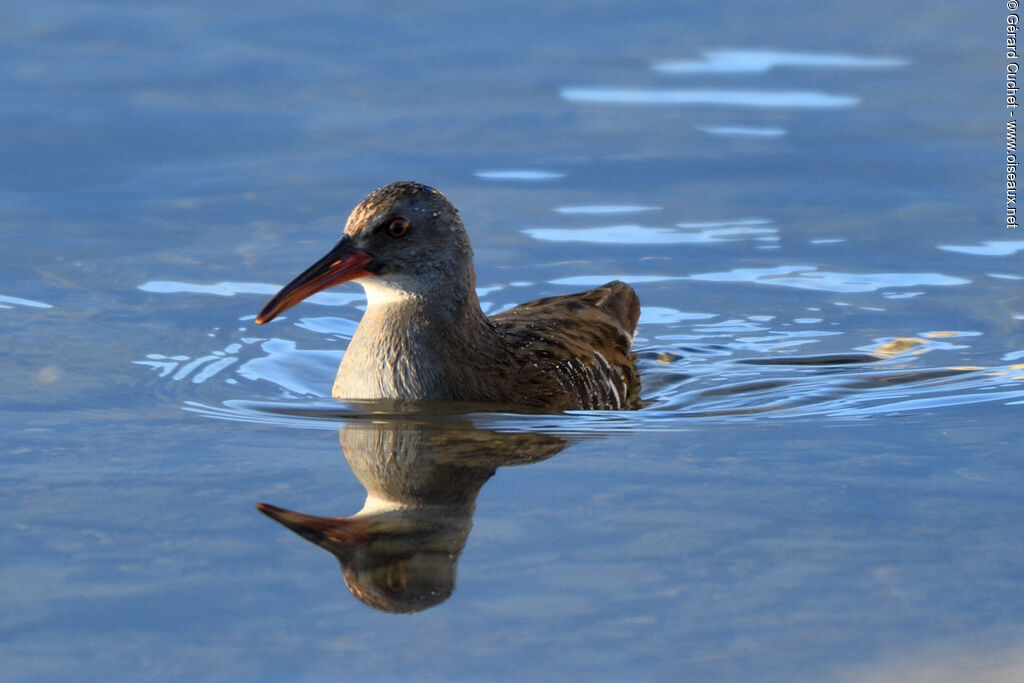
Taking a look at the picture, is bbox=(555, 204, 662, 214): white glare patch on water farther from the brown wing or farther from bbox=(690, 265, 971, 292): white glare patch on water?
the brown wing

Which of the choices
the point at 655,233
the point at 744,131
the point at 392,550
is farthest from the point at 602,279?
the point at 392,550

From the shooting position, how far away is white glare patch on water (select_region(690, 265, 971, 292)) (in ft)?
33.3

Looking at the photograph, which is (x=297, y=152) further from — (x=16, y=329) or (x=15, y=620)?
(x=15, y=620)

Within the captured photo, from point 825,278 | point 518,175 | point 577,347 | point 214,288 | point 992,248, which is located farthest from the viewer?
Result: point 518,175

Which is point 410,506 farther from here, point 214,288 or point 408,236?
point 214,288

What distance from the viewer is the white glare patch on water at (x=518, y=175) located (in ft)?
39.0

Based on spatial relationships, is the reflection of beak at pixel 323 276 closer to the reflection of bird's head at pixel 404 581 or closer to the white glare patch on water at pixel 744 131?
the reflection of bird's head at pixel 404 581

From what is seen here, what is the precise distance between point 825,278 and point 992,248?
122 cm

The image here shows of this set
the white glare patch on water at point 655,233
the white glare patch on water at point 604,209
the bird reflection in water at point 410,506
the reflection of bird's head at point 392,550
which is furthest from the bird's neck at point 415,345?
the white glare patch on water at point 604,209

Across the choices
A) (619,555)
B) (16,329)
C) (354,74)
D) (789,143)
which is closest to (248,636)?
(619,555)

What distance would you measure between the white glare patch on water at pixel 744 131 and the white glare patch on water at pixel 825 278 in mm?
2530

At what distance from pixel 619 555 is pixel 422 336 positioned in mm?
2427

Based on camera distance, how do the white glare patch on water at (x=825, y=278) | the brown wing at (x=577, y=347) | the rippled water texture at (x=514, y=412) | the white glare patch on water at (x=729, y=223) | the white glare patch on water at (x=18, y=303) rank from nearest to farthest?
1. the rippled water texture at (x=514, y=412)
2. the brown wing at (x=577, y=347)
3. the white glare patch on water at (x=18, y=303)
4. the white glare patch on water at (x=825, y=278)
5. the white glare patch on water at (x=729, y=223)

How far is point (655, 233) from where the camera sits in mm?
11023
